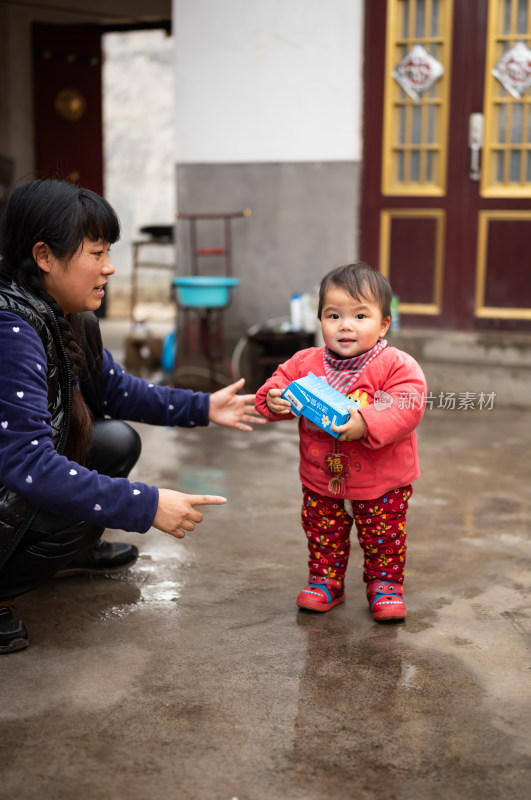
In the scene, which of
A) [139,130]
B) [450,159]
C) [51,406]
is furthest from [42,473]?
[139,130]

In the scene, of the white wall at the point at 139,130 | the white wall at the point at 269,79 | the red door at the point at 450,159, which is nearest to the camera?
the red door at the point at 450,159

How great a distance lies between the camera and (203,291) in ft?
16.4

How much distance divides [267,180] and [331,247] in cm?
59

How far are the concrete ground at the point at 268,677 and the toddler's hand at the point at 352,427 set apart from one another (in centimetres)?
51

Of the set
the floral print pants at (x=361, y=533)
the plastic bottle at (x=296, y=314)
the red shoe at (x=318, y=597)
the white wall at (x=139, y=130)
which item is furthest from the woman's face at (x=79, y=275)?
the white wall at (x=139, y=130)

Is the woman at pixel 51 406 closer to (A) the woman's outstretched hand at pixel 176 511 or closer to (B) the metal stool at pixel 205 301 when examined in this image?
(A) the woman's outstretched hand at pixel 176 511

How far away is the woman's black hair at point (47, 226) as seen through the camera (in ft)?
6.28

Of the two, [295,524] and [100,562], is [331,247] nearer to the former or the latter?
[295,524]

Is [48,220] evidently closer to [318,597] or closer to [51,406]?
[51,406]

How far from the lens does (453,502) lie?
3.21 metres

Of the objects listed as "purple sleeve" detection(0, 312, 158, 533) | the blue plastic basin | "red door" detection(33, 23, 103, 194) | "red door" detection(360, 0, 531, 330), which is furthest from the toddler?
"red door" detection(33, 23, 103, 194)

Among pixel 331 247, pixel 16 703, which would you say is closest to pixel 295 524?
pixel 16 703

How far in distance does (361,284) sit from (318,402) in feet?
1.05

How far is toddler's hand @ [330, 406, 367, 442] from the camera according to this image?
6.46 ft
